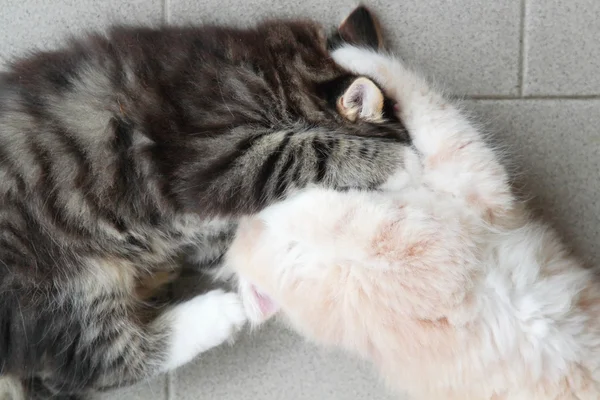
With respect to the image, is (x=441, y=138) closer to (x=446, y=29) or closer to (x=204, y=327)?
(x=446, y=29)

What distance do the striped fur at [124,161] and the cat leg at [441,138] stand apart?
0.06 meters

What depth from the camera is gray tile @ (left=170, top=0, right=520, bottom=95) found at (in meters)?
1.32

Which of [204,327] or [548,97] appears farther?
[548,97]

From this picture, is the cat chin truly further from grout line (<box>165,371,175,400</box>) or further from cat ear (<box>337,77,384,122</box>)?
cat ear (<box>337,77,384,122</box>)

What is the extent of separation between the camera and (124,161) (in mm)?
1087

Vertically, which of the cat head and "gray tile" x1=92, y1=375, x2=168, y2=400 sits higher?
the cat head

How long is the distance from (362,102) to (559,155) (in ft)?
2.00

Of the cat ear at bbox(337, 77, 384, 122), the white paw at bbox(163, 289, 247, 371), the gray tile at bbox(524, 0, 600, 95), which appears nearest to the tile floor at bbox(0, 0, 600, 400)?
the gray tile at bbox(524, 0, 600, 95)

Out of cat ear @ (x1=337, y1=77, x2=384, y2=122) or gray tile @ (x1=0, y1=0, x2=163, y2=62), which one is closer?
cat ear @ (x1=337, y1=77, x2=384, y2=122)

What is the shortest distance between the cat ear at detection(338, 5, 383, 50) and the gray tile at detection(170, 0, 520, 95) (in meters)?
0.08

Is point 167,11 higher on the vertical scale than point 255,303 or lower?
higher

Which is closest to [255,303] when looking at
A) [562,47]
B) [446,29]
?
[446,29]

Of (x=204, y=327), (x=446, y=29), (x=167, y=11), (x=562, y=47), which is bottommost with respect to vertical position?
(x=204, y=327)

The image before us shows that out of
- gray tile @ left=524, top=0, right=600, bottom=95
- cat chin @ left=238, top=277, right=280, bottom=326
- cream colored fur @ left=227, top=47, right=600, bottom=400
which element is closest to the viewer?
cream colored fur @ left=227, top=47, right=600, bottom=400
